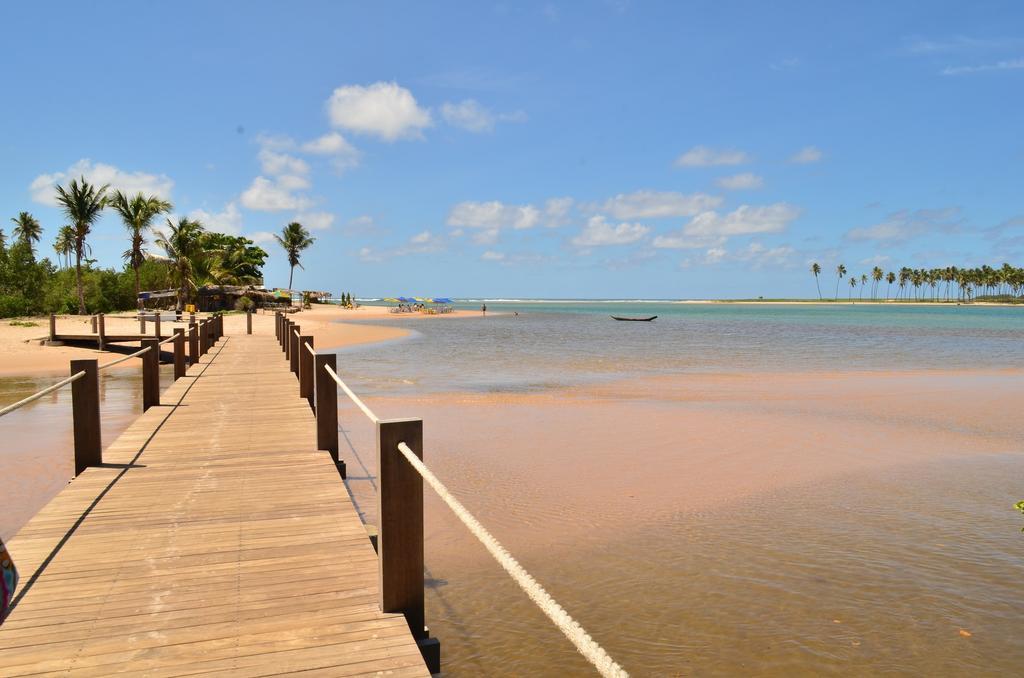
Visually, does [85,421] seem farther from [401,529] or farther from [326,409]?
[401,529]

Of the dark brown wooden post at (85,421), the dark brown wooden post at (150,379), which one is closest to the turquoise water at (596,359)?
the dark brown wooden post at (150,379)

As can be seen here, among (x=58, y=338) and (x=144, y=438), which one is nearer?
(x=144, y=438)

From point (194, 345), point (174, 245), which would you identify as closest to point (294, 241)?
point (174, 245)

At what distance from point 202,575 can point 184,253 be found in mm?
59900

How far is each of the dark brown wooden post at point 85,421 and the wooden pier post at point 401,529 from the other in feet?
15.0

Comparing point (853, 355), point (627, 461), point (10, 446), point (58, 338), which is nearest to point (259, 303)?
point (58, 338)

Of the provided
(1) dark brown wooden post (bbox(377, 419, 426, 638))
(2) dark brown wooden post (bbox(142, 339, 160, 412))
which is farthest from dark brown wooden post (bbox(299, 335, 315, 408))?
(1) dark brown wooden post (bbox(377, 419, 426, 638))

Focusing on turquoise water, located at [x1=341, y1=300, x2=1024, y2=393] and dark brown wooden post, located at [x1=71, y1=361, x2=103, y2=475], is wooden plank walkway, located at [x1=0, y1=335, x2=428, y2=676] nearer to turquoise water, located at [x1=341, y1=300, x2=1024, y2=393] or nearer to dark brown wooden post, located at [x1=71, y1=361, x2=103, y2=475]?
dark brown wooden post, located at [x1=71, y1=361, x2=103, y2=475]

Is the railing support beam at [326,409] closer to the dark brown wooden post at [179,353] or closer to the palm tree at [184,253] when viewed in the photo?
the dark brown wooden post at [179,353]

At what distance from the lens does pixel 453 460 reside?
10523mm

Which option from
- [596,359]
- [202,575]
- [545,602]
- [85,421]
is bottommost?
[596,359]

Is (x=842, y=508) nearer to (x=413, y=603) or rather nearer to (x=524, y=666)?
(x=524, y=666)

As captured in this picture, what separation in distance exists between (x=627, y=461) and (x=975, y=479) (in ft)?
15.5

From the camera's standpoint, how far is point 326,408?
7.49 metres
